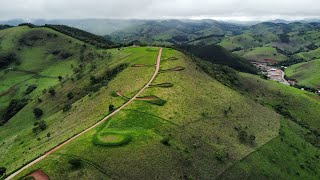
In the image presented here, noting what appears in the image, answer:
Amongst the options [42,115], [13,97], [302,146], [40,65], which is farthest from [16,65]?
[302,146]

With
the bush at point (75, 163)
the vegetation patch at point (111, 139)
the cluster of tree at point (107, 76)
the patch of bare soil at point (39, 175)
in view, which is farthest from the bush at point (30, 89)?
the bush at point (75, 163)

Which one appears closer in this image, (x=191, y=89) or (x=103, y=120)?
(x=103, y=120)

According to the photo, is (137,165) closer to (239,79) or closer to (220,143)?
(220,143)

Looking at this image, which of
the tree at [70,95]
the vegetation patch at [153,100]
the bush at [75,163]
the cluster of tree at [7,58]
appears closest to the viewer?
the bush at [75,163]

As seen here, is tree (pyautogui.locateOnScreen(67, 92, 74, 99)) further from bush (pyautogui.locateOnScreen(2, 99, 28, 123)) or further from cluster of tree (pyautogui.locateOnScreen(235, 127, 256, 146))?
cluster of tree (pyautogui.locateOnScreen(235, 127, 256, 146))

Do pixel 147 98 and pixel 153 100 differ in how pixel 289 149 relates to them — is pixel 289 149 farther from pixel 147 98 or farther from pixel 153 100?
pixel 147 98

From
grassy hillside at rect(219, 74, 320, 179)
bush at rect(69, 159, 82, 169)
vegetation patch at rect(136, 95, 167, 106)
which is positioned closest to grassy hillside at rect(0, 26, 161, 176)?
vegetation patch at rect(136, 95, 167, 106)

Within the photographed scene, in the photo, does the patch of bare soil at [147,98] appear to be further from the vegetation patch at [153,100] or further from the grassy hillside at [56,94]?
the grassy hillside at [56,94]
